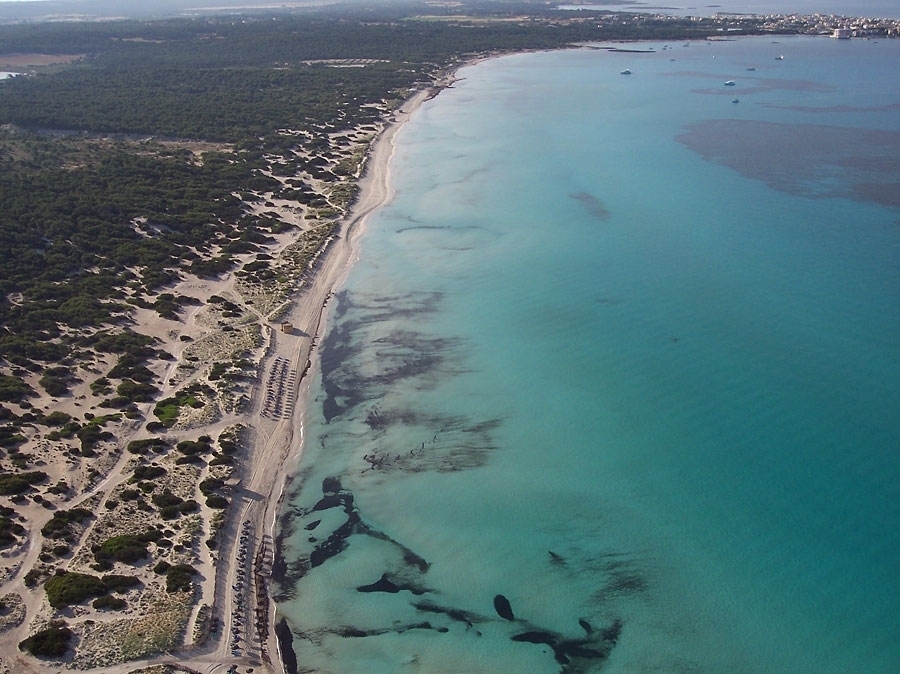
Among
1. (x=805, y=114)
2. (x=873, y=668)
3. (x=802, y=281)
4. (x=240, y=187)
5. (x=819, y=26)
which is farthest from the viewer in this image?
(x=819, y=26)

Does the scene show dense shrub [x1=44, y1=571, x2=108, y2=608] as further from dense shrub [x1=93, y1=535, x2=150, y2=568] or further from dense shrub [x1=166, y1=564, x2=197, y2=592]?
dense shrub [x1=166, y1=564, x2=197, y2=592]

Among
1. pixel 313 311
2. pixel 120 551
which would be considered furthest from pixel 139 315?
pixel 120 551

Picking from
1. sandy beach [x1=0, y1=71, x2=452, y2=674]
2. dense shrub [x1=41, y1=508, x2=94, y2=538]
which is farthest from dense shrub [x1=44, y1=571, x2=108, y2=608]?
dense shrub [x1=41, y1=508, x2=94, y2=538]

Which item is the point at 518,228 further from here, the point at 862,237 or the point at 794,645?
the point at 794,645

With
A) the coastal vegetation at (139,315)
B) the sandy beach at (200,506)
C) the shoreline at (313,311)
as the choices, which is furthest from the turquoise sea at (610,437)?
the coastal vegetation at (139,315)

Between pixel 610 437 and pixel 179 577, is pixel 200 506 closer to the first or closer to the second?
pixel 179 577

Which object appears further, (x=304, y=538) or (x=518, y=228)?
(x=518, y=228)

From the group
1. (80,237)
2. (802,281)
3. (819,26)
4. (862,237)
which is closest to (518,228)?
(802,281)
